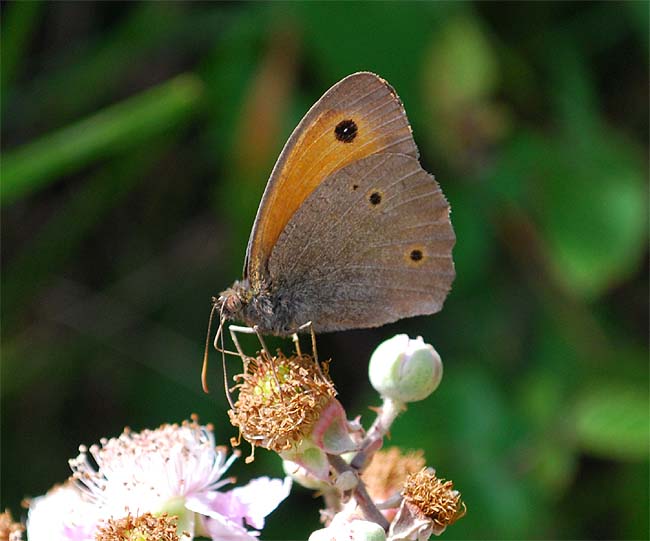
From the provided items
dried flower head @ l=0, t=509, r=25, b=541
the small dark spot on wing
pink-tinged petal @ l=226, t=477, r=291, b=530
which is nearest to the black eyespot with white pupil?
the small dark spot on wing

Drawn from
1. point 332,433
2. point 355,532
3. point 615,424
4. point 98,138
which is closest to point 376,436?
point 332,433

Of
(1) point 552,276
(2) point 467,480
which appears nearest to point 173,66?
(1) point 552,276

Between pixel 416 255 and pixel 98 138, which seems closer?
pixel 416 255

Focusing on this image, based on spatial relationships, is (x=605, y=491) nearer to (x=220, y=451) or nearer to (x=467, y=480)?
(x=467, y=480)

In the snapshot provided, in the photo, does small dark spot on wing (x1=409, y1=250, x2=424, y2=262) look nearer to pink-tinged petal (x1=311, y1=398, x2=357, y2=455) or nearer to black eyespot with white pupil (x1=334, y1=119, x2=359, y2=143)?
black eyespot with white pupil (x1=334, y1=119, x2=359, y2=143)

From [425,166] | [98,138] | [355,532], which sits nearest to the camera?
A: [355,532]

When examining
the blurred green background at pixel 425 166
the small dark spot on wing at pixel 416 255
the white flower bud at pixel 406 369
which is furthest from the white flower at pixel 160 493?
the blurred green background at pixel 425 166

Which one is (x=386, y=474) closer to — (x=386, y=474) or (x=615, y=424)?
(x=386, y=474)
